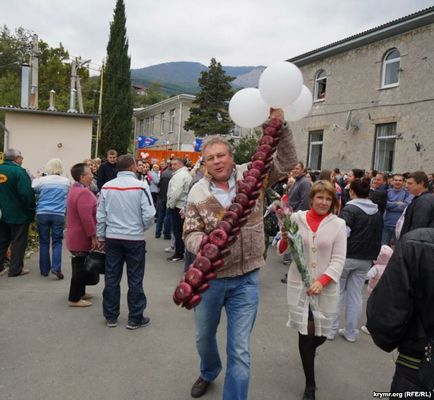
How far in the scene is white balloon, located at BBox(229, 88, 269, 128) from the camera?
124 inches

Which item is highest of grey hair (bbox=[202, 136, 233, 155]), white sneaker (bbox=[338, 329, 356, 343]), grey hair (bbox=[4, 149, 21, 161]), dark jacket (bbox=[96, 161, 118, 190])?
grey hair (bbox=[202, 136, 233, 155])

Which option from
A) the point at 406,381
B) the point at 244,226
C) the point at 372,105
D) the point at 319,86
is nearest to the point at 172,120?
the point at 319,86

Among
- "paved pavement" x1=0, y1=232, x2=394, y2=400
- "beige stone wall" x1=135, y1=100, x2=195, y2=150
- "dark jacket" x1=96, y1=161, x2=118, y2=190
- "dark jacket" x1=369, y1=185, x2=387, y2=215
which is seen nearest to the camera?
"paved pavement" x1=0, y1=232, x2=394, y2=400

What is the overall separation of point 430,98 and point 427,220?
420 inches

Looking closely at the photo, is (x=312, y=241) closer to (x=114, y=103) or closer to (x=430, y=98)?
(x=430, y=98)

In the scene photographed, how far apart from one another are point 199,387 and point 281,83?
96.3 inches

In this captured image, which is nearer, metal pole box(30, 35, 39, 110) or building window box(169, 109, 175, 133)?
metal pole box(30, 35, 39, 110)

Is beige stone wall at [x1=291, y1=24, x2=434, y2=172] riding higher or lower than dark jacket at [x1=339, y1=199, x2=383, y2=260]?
higher

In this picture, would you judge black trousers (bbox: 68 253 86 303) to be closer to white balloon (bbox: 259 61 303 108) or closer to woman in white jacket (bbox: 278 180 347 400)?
woman in white jacket (bbox: 278 180 347 400)

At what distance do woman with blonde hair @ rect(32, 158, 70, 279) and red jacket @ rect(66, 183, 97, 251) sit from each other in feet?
4.24

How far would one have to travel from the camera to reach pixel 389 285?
1.85 metres

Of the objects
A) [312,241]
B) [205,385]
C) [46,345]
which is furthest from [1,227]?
[312,241]

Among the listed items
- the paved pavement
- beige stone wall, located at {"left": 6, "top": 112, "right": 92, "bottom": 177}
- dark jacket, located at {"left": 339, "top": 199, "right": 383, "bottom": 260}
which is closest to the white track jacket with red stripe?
the paved pavement

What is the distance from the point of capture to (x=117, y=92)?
37.3 meters
